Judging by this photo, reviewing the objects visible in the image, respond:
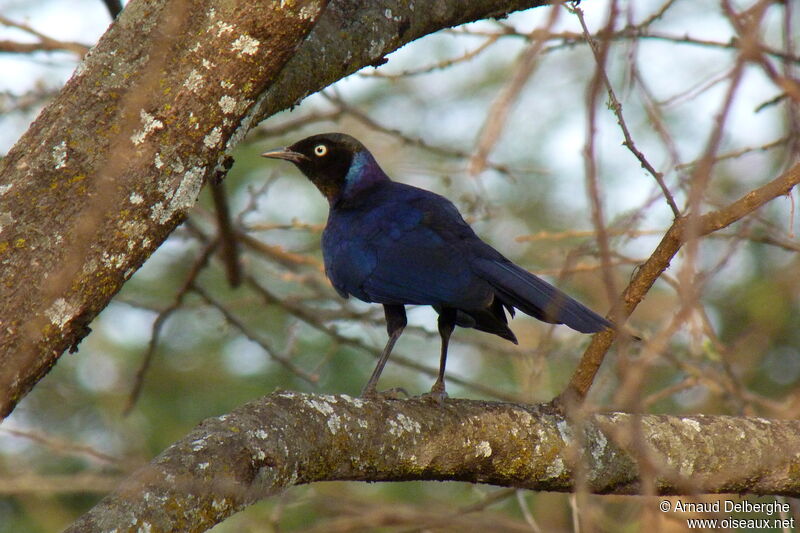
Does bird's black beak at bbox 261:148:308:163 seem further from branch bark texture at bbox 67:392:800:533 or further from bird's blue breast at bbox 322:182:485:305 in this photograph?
branch bark texture at bbox 67:392:800:533

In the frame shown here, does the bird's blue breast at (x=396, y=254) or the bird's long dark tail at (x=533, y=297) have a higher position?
the bird's blue breast at (x=396, y=254)

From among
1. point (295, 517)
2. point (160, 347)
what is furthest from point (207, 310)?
point (295, 517)

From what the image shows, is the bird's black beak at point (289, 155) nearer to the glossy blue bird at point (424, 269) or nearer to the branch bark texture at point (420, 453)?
the glossy blue bird at point (424, 269)

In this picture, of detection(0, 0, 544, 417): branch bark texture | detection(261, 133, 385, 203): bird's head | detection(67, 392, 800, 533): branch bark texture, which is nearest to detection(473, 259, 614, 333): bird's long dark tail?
detection(67, 392, 800, 533): branch bark texture

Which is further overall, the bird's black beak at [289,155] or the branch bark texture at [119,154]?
the bird's black beak at [289,155]

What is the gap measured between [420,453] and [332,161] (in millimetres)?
2717

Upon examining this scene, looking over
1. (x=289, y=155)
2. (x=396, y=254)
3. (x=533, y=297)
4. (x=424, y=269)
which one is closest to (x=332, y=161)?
(x=289, y=155)

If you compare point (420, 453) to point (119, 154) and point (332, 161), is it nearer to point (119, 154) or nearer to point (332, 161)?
point (119, 154)

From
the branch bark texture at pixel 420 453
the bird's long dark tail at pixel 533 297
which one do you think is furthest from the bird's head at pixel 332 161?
the branch bark texture at pixel 420 453

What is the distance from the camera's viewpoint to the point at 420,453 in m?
2.85

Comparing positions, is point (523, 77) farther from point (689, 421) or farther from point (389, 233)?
point (389, 233)

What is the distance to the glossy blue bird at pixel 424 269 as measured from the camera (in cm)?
364

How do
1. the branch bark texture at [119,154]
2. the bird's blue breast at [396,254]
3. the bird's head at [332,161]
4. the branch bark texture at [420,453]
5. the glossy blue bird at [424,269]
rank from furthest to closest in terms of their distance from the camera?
the bird's head at [332,161] → the bird's blue breast at [396,254] → the glossy blue bird at [424,269] → the branch bark texture at [119,154] → the branch bark texture at [420,453]

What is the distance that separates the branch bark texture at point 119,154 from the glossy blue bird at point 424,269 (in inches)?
49.0
